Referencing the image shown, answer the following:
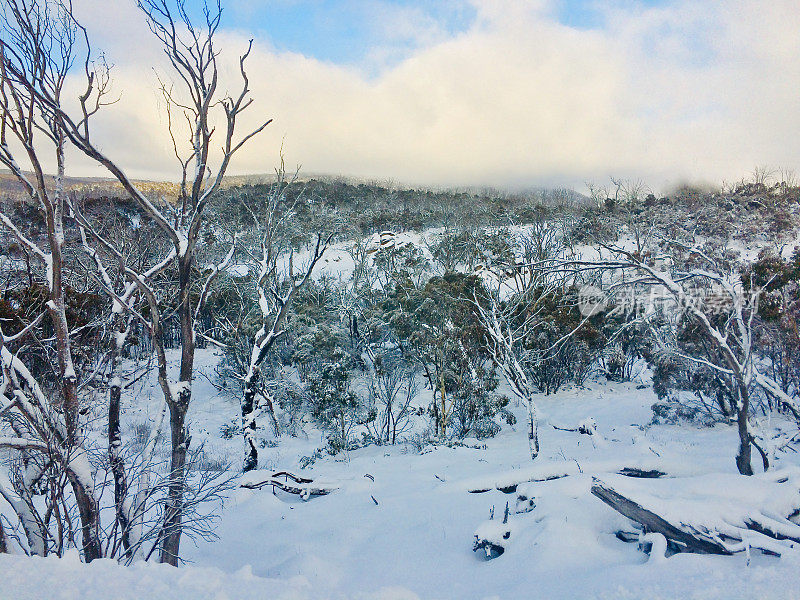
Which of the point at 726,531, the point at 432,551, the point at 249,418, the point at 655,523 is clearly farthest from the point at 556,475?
the point at 249,418

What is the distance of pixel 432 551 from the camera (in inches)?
184

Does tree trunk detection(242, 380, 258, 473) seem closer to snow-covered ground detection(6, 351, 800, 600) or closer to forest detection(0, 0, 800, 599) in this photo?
forest detection(0, 0, 800, 599)

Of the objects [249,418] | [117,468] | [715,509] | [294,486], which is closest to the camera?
[715,509]

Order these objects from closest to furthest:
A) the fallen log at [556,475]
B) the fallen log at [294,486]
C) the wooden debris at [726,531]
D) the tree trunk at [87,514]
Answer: the wooden debris at [726,531] < the tree trunk at [87,514] < the fallen log at [556,475] < the fallen log at [294,486]

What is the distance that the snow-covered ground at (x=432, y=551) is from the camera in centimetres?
252

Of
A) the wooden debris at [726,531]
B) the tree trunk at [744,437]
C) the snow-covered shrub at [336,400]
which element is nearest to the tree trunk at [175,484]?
the wooden debris at [726,531]

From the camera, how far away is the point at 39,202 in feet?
12.8

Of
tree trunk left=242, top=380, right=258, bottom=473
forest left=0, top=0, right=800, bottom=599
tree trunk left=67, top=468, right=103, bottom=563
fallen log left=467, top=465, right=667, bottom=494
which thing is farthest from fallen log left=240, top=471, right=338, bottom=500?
tree trunk left=67, top=468, right=103, bottom=563

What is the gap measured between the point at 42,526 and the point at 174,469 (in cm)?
97

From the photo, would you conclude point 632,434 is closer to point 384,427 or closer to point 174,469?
point 384,427

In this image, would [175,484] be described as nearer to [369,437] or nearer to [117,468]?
[117,468]

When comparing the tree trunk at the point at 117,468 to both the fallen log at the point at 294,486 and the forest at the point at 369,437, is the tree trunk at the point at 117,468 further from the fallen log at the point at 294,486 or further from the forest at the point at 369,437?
the fallen log at the point at 294,486

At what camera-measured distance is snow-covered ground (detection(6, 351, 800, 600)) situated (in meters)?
2.52

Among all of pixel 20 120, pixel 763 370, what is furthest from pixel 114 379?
pixel 763 370
